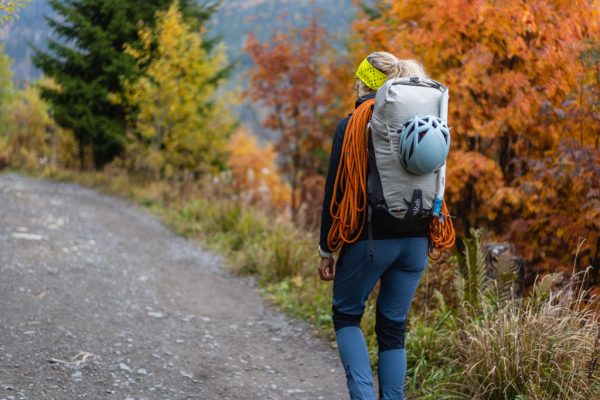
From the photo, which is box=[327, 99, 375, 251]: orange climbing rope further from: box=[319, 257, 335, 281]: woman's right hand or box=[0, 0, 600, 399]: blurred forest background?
box=[0, 0, 600, 399]: blurred forest background

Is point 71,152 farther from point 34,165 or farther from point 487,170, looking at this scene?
point 487,170

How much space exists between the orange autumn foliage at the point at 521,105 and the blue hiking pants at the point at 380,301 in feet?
8.56

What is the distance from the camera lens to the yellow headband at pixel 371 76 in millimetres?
2754

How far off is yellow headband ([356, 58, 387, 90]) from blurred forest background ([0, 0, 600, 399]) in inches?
63.1

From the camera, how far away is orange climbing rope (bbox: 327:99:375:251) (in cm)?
261

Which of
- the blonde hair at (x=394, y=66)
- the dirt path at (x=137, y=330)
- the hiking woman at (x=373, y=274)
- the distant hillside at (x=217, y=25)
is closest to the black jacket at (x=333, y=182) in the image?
the hiking woman at (x=373, y=274)

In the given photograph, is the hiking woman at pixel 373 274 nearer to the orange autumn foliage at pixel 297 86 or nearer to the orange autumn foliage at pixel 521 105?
the orange autumn foliage at pixel 521 105

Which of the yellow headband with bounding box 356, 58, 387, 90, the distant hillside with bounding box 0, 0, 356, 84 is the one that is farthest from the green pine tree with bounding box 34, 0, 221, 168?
the yellow headband with bounding box 356, 58, 387, 90

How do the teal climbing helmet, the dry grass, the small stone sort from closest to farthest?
the teal climbing helmet → the dry grass → the small stone

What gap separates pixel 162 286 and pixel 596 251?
14.1ft

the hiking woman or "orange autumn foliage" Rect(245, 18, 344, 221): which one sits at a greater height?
"orange autumn foliage" Rect(245, 18, 344, 221)

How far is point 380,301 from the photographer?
2.88 m

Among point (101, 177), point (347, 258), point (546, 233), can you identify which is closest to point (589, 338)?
point (347, 258)

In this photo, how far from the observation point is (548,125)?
231 inches
